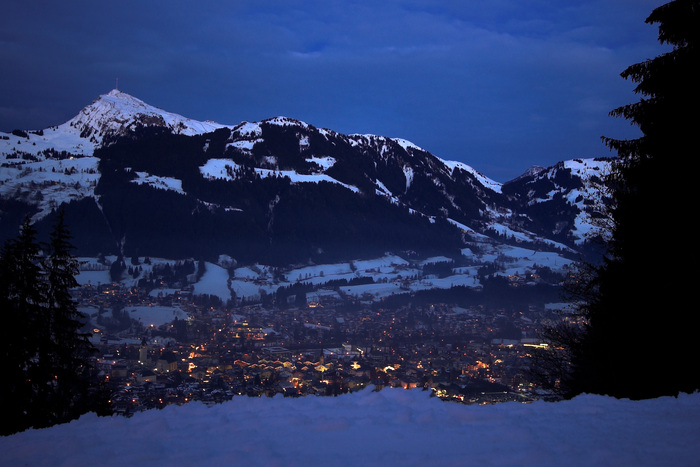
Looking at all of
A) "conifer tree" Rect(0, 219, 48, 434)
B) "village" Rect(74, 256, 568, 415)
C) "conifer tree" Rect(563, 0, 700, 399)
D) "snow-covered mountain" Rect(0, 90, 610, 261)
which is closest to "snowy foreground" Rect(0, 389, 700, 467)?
"village" Rect(74, 256, 568, 415)

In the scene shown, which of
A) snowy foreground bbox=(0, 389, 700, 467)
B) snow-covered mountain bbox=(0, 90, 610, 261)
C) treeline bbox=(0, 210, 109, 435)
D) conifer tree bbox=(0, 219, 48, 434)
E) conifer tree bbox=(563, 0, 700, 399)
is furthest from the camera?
snow-covered mountain bbox=(0, 90, 610, 261)

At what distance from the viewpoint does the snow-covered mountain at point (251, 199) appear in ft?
379

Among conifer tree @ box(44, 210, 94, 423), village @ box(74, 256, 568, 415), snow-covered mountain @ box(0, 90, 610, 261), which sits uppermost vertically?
snow-covered mountain @ box(0, 90, 610, 261)

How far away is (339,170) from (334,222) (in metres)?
33.3

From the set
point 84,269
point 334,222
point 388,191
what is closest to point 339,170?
point 388,191

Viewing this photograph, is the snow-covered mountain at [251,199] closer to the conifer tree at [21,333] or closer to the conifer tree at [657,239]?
the conifer tree at [657,239]

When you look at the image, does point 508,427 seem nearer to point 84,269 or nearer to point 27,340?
point 27,340

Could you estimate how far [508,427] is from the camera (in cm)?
633

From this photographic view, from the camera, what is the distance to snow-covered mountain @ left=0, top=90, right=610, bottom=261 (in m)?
116

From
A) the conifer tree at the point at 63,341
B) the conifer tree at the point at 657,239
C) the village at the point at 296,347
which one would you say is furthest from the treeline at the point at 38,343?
the conifer tree at the point at 657,239

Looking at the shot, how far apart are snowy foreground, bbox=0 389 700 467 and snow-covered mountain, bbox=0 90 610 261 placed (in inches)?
3773

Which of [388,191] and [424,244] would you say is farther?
[388,191]

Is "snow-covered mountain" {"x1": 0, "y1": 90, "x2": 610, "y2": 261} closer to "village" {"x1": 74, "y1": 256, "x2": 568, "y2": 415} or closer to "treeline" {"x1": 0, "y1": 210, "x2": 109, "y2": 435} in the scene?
"village" {"x1": 74, "y1": 256, "x2": 568, "y2": 415}

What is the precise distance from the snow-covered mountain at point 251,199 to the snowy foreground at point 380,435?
95838 millimetres
